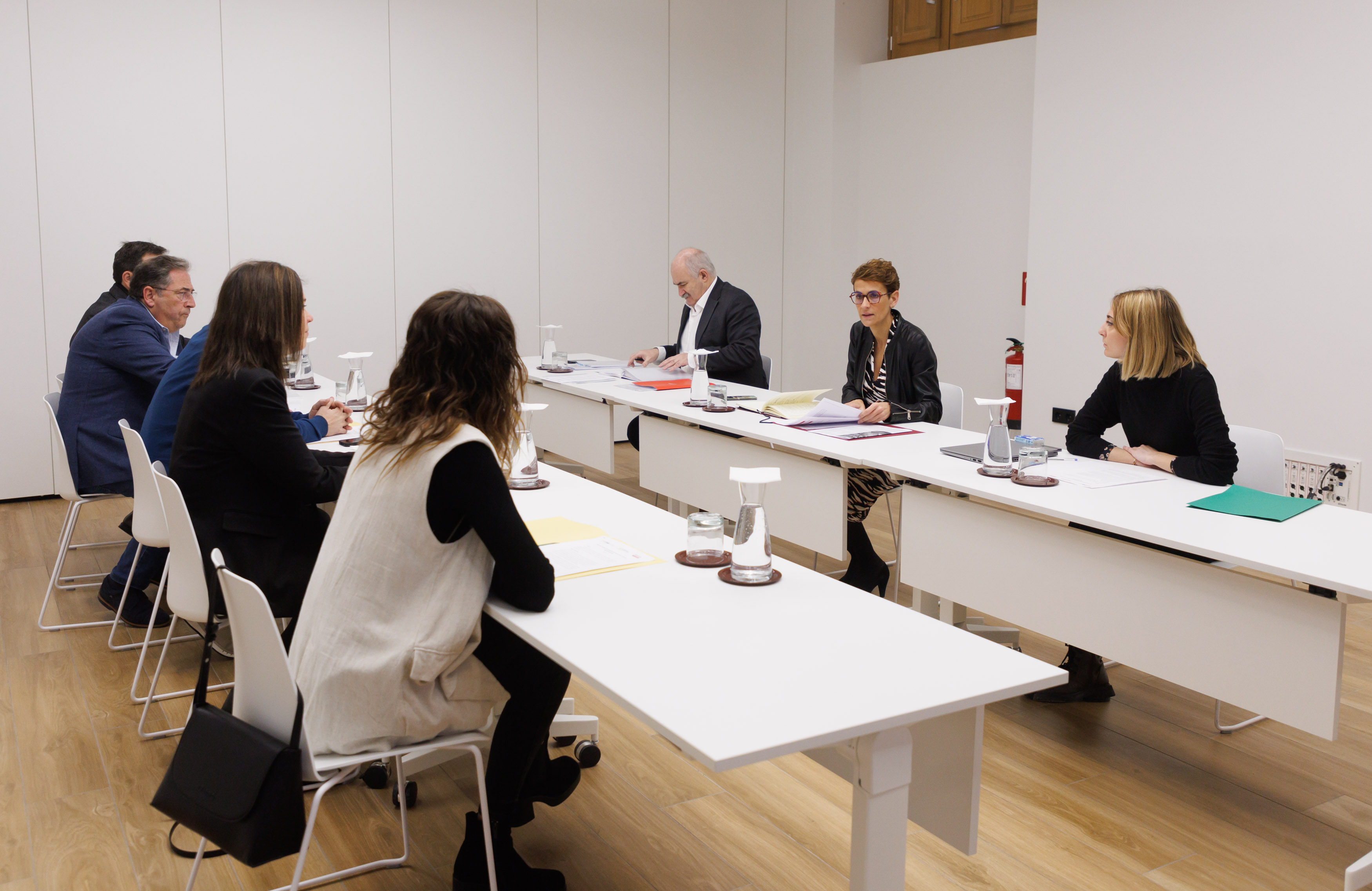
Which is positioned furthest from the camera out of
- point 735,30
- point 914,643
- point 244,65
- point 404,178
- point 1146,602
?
point 735,30

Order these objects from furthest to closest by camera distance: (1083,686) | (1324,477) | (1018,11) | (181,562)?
(1018,11) → (1324,477) → (1083,686) → (181,562)

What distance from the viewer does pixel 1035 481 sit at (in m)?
2.97

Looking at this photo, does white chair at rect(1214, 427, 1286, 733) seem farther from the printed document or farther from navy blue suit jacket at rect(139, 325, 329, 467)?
navy blue suit jacket at rect(139, 325, 329, 467)

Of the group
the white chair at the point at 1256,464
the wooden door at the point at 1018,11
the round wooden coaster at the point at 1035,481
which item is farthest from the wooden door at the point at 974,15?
the round wooden coaster at the point at 1035,481

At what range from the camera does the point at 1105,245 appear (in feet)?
18.8

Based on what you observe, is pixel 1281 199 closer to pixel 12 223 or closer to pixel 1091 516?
pixel 1091 516

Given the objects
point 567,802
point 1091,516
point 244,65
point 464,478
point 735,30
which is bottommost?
point 567,802

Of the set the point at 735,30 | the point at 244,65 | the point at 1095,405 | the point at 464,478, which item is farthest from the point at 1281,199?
the point at 244,65

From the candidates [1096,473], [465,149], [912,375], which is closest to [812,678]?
[1096,473]

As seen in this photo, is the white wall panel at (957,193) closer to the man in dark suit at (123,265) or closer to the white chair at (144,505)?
the man in dark suit at (123,265)

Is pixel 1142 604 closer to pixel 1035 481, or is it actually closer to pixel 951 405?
pixel 1035 481

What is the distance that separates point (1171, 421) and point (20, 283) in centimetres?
553

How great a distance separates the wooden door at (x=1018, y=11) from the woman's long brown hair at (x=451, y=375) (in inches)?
223

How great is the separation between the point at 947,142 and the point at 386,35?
11.5ft
